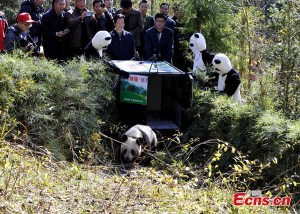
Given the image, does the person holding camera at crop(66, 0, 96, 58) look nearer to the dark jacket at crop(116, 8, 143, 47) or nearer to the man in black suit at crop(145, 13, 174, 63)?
the dark jacket at crop(116, 8, 143, 47)

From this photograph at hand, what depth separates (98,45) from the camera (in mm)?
9453

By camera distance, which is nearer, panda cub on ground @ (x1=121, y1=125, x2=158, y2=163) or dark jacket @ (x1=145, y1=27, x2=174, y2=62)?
panda cub on ground @ (x1=121, y1=125, x2=158, y2=163)

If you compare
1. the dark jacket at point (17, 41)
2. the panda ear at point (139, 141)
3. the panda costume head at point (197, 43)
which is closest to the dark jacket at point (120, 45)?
the panda costume head at point (197, 43)

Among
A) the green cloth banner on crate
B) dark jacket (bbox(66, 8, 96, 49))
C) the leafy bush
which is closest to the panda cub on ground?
the leafy bush

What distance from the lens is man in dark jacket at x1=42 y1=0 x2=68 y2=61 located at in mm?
9656

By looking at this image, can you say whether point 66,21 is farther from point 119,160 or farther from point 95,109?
point 119,160

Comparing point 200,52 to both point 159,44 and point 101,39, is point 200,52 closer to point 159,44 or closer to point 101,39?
point 159,44

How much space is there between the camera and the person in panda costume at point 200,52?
33.7ft

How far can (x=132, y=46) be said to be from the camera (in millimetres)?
9969

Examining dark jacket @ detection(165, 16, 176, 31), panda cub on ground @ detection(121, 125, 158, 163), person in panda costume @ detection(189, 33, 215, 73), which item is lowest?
panda cub on ground @ detection(121, 125, 158, 163)

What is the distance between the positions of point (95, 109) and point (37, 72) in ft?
3.90

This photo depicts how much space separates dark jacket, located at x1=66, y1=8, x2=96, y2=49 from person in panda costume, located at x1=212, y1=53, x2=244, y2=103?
7.92 ft

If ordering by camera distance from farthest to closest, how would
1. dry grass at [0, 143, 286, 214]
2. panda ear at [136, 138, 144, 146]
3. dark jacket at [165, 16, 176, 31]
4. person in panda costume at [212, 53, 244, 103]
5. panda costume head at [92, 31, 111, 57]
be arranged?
dark jacket at [165, 16, 176, 31]
person in panda costume at [212, 53, 244, 103]
panda costume head at [92, 31, 111, 57]
panda ear at [136, 138, 144, 146]
dry grass at [0, 143, 286, 214]

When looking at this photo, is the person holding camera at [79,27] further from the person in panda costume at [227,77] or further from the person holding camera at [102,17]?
the person in panda costume at [227,77]
